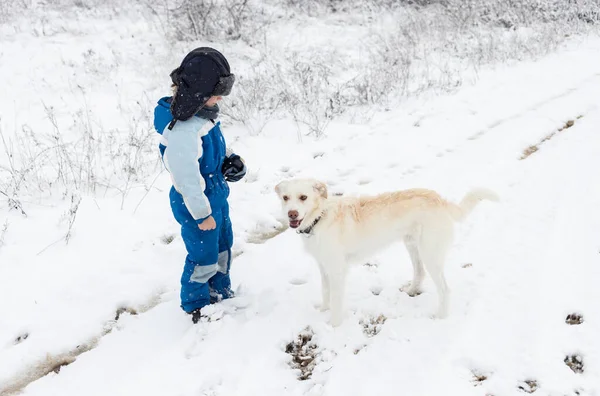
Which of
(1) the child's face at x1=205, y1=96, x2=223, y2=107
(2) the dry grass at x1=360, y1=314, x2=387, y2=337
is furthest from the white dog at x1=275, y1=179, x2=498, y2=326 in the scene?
(1) the child's face at x1=205, y1=96, x2=223, y2=107

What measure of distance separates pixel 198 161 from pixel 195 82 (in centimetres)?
54

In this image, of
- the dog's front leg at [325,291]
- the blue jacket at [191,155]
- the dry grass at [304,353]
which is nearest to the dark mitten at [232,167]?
the blue jacket at [191,155]

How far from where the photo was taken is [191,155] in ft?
9.12

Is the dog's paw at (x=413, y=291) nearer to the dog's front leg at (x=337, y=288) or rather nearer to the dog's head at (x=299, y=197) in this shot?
the dog's front leg at (x=337, y=288)

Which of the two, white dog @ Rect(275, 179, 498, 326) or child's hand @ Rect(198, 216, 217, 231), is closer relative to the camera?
child's hand @ Rect(198, 216, 217, 231)

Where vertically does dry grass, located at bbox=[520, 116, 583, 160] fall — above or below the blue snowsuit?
below

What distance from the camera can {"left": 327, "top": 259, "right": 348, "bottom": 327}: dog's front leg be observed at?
3.25 m

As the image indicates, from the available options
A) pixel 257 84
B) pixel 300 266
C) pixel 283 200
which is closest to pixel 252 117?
pixel 257 84

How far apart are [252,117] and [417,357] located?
5364 millimetres

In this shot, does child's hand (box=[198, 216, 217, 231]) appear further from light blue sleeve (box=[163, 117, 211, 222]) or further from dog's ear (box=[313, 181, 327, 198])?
dog's ear (box=[313, 181, 327, 198])

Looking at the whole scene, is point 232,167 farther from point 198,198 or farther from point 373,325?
point 373,325

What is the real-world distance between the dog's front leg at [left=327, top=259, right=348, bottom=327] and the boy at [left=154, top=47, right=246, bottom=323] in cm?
92

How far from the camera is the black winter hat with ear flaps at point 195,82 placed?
2.74 m

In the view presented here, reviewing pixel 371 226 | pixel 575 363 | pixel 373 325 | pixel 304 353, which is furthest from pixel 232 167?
pixel 575 363
